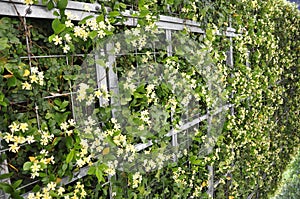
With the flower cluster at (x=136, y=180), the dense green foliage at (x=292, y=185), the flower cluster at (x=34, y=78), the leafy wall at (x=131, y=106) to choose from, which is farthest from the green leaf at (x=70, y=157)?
the dense green foliage at (x=292, y=185)

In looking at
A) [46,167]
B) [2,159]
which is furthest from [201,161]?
[2,159]

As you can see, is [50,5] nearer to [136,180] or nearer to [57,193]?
[57,193]

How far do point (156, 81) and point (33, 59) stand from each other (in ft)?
2.43

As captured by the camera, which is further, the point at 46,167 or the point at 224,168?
the point at 224,168

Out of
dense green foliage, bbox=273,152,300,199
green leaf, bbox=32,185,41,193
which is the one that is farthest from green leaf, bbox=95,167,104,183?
dense green foliage, bbox=273,152,300,199

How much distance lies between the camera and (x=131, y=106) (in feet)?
4.84

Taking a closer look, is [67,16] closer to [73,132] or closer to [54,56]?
[54,56]

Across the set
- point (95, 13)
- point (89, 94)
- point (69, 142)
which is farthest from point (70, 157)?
point (95, 13)

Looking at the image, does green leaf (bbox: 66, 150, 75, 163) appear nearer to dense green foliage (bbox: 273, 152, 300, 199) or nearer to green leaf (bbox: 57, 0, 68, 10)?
green leaf (bbox: 57, 0, 68, 10)

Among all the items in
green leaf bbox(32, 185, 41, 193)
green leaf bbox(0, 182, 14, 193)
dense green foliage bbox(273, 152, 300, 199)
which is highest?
green leaf bbox(0, 182, 14, 193)

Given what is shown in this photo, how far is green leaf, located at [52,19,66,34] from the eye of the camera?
3.45 feet

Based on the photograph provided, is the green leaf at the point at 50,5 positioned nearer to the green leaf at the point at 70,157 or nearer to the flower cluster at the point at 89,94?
the flower cluster at the point at 89,94

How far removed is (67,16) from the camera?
1.10m

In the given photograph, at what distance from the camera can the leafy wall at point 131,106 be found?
1013 mm
